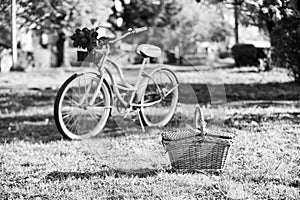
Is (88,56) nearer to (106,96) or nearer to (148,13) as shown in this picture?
(106,96)

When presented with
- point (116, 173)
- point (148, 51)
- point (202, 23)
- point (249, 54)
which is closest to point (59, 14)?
point (249, 54)

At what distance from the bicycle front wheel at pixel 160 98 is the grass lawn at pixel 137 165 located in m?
0.23

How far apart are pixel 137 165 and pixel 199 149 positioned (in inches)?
25.3

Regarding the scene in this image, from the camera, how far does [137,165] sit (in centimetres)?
462

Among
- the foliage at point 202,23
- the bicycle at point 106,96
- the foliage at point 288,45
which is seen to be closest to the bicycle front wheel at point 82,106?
the bicycle at point 106,96

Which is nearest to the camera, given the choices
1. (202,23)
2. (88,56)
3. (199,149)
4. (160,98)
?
(199,149)

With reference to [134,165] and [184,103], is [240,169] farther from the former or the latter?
[184,103]

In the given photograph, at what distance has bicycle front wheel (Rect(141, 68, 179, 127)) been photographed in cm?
641

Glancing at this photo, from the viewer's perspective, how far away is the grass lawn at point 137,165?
150 inches

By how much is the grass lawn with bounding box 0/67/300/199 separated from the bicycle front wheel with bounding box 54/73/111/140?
20 centimetres

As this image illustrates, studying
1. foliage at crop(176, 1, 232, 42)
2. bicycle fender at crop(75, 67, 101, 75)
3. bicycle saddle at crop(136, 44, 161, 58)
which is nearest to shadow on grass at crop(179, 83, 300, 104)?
bicycle saddle at crop(136, 44, 161, 58)

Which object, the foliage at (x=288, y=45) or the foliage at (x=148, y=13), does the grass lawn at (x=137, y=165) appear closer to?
the foliage at (x=288, y=45)

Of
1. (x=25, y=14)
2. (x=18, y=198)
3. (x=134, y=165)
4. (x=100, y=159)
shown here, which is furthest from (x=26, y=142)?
(x=25, y=14)

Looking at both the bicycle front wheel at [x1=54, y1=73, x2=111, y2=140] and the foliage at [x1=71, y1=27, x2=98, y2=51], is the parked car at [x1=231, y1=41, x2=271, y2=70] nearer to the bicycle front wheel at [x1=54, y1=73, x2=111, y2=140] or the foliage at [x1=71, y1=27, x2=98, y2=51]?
the bicycle front wheel at [x1=54, y1=73, x2=111, y2=140]
